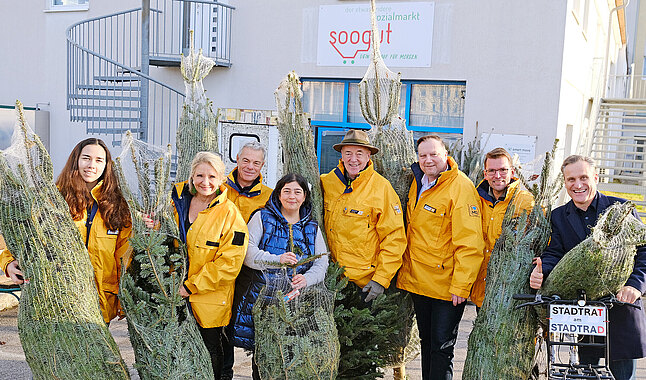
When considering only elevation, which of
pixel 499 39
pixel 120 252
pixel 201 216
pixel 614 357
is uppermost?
pixel 499 39

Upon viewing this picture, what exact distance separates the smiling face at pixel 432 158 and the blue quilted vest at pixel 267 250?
0.85m

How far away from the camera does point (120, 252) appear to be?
379 centimetres

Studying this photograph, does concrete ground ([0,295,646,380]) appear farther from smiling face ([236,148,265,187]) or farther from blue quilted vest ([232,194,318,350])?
smiling face ([236,148,265,187])

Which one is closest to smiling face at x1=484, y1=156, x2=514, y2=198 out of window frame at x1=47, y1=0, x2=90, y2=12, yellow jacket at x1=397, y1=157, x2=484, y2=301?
yellow jacket at x1=397, y1=157, x2=484, y2=301

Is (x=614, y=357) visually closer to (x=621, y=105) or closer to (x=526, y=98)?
(x=526, y=98)

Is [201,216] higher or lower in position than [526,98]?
lower

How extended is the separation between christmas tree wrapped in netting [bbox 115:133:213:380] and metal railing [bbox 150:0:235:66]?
6.96 m


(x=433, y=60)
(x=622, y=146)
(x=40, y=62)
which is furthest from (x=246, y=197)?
(x=622, y=146)

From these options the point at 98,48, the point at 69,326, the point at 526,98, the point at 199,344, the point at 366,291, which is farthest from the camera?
the point at 98,48

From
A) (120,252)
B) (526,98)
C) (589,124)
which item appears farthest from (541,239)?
(589,124)

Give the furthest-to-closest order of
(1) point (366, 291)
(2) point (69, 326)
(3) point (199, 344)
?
(1) point (366, 291), (3) point (199, 344), (2) point (69, 326)

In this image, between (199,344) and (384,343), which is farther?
(384,343)

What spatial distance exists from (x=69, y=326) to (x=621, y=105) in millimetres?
12976

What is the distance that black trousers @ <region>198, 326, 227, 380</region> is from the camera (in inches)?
153
